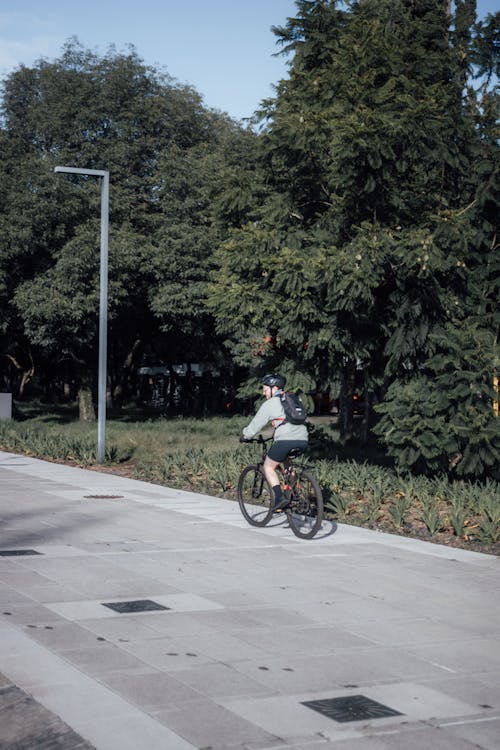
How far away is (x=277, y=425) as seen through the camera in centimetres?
1123

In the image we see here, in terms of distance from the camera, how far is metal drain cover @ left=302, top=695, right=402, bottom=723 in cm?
482

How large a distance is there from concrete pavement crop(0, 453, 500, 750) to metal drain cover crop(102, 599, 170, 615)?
0.02 m

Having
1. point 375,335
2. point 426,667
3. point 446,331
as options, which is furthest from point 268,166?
point 426,667

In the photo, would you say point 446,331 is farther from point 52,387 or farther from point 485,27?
point 52,387

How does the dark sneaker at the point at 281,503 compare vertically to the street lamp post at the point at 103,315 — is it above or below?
below

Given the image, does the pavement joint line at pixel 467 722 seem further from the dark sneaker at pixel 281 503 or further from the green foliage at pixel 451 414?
the green foliage at pixel 451 414

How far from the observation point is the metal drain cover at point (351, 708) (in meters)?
4.82

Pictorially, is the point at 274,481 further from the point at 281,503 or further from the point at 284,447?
the point at 284,447

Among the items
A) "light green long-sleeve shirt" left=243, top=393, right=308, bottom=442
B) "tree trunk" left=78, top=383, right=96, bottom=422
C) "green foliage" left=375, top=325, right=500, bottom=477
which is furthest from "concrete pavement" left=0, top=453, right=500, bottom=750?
"tree trunk" left=78, top=383, right=96, bottom=422

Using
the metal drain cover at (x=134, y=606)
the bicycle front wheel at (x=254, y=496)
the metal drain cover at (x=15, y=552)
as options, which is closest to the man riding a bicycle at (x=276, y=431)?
the bicycle front wheel at (x=254, y=496)

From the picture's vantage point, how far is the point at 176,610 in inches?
281

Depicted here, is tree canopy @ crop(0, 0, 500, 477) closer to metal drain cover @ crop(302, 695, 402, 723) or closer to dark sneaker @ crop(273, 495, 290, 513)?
dark sneaker @ crop(273, 495, 290, 513)

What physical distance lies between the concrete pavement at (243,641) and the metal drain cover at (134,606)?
0.07 feet

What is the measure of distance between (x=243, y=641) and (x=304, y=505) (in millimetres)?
4730
